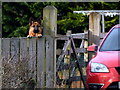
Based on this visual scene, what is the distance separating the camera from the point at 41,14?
1677 centimetres

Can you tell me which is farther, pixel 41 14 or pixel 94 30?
pixel 41 14

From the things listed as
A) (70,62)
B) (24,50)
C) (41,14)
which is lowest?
(70,62)

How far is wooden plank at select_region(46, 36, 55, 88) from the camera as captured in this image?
7.64 metres

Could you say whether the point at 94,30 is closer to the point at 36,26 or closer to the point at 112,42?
the point at 36,26

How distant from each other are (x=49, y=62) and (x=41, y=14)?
927cm

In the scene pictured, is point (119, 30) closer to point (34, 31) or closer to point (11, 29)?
point (34, 31)

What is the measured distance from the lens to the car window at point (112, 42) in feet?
22.9

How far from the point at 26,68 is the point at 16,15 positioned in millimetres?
10399

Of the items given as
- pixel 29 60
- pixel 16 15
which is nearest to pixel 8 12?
pixel 16 15

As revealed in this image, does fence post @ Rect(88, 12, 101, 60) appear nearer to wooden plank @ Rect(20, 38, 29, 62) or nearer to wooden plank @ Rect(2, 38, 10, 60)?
wooden plank @ Rect(20, 38, 29, 62)

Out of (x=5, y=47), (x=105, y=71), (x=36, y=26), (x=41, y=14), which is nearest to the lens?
(x=105, y=71)

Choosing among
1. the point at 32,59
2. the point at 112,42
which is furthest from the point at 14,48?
the point at 112,42

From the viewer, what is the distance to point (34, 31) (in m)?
7.84

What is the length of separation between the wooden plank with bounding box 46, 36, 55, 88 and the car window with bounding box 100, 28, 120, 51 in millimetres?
1100
